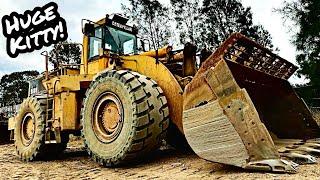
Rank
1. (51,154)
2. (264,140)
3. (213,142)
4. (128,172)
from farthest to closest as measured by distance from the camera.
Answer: (51,154) < (128,172) < (213,142) < (264,140)

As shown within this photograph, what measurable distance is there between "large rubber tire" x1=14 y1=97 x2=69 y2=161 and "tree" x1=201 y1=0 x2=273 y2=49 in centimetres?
1654

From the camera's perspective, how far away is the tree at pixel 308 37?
18203mm

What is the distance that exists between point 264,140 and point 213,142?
1.79 feet

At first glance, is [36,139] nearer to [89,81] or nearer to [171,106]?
[89,81]

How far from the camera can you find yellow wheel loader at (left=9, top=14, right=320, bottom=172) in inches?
158

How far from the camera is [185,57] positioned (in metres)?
6.22

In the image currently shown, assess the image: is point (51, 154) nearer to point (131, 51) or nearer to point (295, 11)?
point (131, 51)

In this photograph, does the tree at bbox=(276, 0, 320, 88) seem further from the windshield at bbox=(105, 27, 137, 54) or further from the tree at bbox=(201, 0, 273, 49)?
the windshield at bbox=(105, 27, 137, 54)

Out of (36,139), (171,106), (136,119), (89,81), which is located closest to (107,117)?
(136,119)

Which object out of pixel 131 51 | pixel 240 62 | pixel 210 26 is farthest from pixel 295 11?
pixel 240 62

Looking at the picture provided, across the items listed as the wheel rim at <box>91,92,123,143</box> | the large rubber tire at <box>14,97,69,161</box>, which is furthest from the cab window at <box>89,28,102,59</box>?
the wheel rim at <box>91,92,123,143</box>

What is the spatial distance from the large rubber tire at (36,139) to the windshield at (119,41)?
183cm

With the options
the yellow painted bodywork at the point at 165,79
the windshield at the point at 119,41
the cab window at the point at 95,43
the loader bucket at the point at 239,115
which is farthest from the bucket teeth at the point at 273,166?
the cab window at the point at 95,43

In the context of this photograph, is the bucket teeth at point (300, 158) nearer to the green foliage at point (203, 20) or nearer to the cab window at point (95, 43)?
the cab window at point (95, 43)
